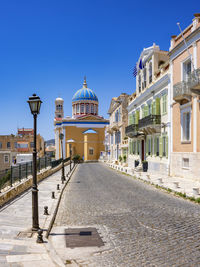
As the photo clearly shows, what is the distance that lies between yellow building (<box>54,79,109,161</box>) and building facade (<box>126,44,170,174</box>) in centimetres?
3010

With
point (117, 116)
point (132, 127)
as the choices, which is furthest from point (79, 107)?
point (132, 127)

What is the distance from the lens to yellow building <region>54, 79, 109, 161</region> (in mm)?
63125

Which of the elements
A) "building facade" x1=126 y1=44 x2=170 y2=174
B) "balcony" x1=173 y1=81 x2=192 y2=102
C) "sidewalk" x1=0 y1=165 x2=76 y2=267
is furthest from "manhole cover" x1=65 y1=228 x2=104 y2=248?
"building facade" x1=126 y1=44 x2=170 y2=174

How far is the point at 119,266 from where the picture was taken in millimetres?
5023

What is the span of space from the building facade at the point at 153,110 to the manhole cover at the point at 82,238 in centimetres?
1629

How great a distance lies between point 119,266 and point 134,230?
2.25 meters

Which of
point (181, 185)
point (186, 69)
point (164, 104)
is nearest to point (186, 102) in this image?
point (186, 69)

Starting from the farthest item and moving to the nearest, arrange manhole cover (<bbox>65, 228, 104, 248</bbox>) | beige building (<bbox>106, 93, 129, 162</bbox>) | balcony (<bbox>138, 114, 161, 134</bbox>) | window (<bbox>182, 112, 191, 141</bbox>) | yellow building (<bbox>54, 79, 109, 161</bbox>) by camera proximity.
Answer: yellow building (<bbox>54, 79, 109, 161</bbox>) → beige building (<bbox>106, 93, 129, 162</bbox>) → balcony (<bbox>138, 114, 161, 134</bbox>) → window (<bbox>182, 112, 191, 141</bbox>) → manhole cover (<bbox>65, 228, 104, 248</bbox>)

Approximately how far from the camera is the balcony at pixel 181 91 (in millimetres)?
18312

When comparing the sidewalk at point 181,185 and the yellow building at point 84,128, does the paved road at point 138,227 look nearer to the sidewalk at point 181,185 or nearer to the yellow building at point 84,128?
the sidewalk at point 181,185

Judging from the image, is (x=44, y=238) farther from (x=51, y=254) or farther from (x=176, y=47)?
(x=176, y=47)

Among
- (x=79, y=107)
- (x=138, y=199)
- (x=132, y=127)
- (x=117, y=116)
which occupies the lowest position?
(x=138, y=199)

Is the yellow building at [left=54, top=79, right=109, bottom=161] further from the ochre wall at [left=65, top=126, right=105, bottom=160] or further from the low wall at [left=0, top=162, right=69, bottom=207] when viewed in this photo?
the low wall at [left=0, top=162, right=69, bottom=207]

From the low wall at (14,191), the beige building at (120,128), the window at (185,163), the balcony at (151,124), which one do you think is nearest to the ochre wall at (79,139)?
the beige building at (120,128)
